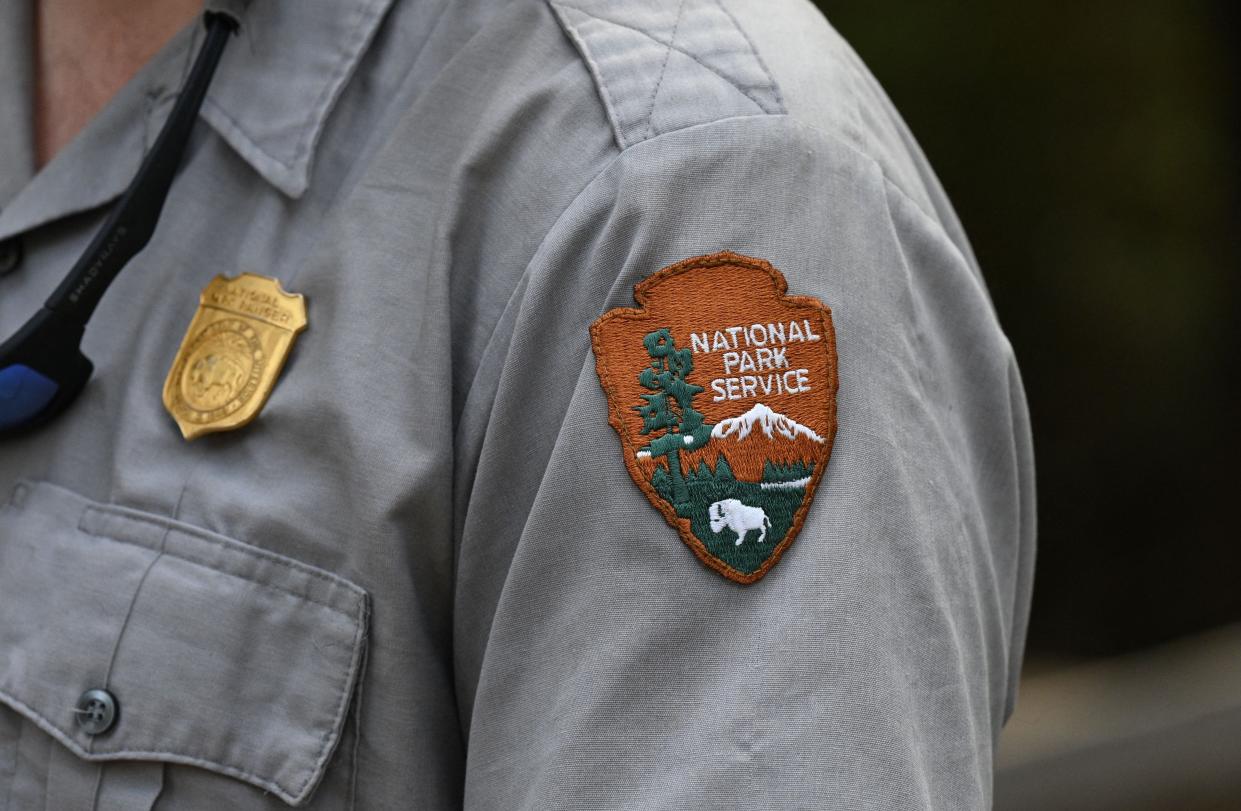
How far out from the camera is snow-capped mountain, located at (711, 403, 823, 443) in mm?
820

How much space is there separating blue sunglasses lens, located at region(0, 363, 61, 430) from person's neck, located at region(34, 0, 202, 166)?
0.82ft

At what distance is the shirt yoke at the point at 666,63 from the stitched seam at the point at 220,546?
0.32m

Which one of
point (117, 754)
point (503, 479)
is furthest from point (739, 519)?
point (117, 754)

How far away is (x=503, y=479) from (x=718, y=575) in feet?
0.50

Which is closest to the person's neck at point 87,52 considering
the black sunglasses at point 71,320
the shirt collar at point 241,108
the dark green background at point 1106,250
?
the shirt collar at point 241,108

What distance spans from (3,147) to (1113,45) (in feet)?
8.22

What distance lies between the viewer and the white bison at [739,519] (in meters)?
0.81

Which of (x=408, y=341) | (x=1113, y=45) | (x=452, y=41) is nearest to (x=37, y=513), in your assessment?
(x=408, y=341)

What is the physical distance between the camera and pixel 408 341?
0.92 metres

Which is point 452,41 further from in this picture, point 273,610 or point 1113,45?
point 1113,45

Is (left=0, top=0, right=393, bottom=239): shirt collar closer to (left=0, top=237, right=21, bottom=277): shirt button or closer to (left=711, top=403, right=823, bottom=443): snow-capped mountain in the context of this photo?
(left=0, top=237, right=21, bottom=277): shirt button

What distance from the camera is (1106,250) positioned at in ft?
10.4

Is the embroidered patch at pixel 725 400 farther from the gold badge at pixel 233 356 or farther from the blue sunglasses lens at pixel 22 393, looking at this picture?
the blue sunglasses lens at pixel 22 393

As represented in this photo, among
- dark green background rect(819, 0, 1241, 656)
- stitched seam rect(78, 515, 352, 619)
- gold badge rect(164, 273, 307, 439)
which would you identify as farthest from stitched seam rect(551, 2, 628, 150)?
dark green background rect(819, 0, 1241, 656)
